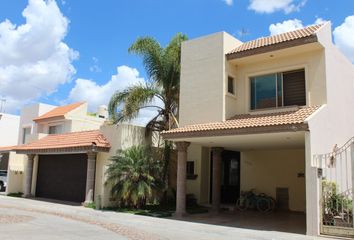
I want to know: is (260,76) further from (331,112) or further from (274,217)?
(274,217)

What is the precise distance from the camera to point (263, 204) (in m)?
20.1

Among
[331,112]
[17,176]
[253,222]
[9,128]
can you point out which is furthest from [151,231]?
[9,128]

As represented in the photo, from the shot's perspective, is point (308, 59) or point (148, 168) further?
point (148, 168)

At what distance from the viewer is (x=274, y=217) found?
57.5ft

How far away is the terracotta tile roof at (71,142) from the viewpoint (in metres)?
20.2

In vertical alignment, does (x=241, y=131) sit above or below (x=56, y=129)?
below

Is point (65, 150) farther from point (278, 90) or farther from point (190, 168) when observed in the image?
point (278, 90)

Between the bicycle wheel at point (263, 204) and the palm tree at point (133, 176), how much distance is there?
5.29m

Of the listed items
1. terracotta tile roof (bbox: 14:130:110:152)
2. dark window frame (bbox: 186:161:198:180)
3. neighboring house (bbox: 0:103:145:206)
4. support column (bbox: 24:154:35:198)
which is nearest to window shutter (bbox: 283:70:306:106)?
dark window frame (bbox: 186:161:198:180)

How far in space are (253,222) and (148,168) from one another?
19.3ft

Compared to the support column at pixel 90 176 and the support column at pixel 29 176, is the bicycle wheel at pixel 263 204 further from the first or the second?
the support column at pixel 29 176

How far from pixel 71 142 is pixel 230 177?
9293mm

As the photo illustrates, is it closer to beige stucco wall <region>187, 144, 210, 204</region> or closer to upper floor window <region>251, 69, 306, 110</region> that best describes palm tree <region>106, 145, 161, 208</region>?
beige stucco wall <region>187, 144, 210, 204</region>

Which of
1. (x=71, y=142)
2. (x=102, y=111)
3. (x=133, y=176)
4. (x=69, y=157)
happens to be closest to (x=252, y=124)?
(x=133, y=176)
